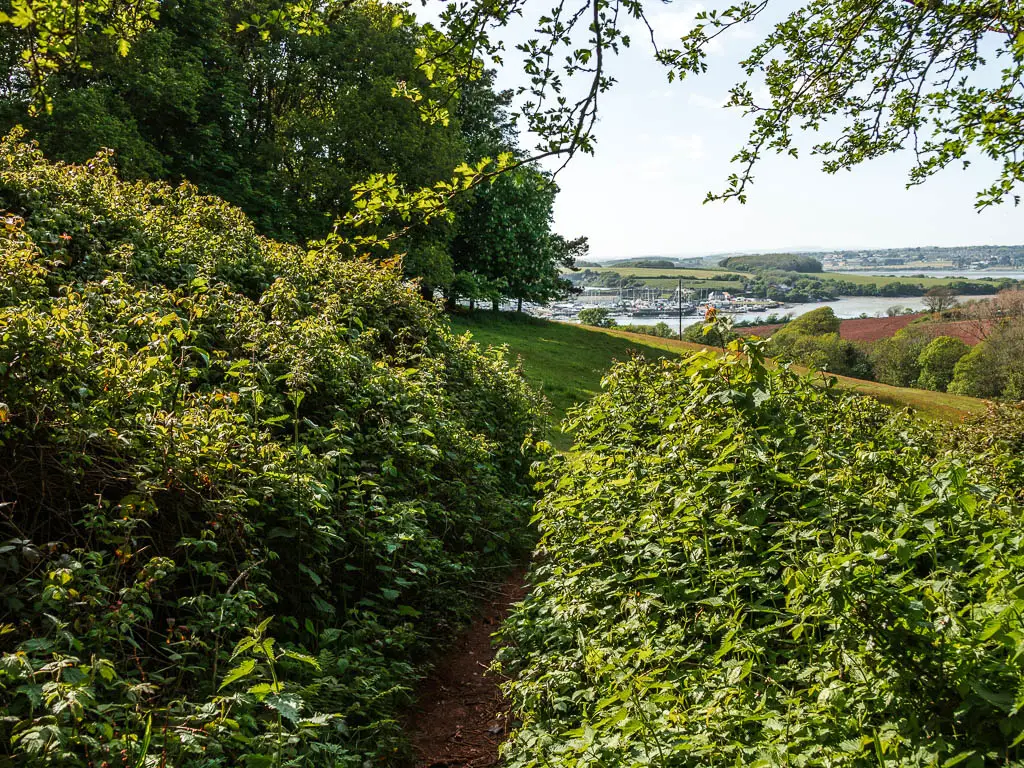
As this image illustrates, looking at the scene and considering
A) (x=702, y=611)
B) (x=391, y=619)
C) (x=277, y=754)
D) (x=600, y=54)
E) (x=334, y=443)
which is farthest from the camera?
(x=334, y=443)

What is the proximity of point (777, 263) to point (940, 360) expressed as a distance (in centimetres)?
4150

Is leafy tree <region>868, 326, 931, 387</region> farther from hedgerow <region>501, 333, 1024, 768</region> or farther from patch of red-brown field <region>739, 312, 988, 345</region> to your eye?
hedgerow <region>501, 333, 1024, 768</region>

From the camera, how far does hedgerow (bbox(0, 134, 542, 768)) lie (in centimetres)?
309

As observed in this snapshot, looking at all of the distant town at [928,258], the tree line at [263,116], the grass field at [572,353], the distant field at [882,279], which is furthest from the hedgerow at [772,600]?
the distant field at [882,279]

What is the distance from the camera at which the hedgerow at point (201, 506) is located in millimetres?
3092

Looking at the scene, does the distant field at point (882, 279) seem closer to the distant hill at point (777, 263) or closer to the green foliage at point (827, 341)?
the distant hill at point (777, 263)

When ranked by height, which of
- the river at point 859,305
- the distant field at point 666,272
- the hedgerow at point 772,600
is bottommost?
the hedgerow at point 772,600

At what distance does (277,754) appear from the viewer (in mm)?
3004

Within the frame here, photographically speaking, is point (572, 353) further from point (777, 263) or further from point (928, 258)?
point (928, 258)

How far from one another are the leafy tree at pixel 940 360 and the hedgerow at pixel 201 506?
45.4m

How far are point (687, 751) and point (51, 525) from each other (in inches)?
146

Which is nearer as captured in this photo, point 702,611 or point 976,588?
point 976,588

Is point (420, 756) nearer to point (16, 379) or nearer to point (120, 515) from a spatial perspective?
point (120, 515)

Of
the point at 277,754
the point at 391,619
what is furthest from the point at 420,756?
the point at 277,754
